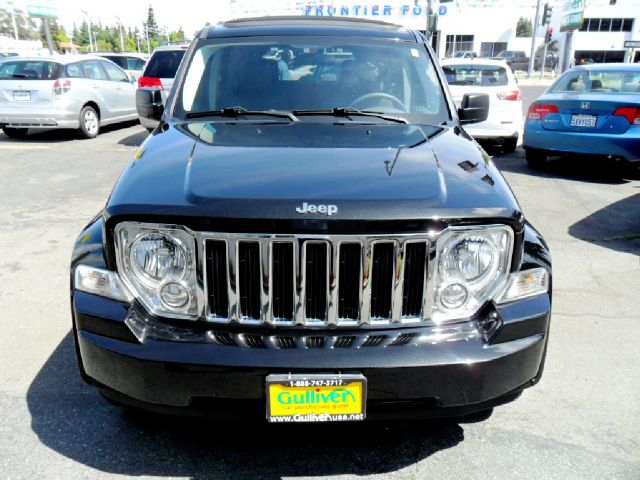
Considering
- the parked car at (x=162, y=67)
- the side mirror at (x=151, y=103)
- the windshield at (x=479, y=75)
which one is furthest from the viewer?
the parked car at (x=162, y=67)

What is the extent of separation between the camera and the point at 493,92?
9555mm

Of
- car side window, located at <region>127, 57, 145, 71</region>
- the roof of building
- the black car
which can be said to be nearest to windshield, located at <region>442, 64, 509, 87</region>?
the roof of building

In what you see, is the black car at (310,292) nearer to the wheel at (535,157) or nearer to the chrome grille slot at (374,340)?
the chrome grille slot at (374,340)

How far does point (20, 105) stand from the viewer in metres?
11.1

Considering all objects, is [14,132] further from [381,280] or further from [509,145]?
[381,280]

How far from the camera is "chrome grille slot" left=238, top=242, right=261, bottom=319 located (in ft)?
6.98

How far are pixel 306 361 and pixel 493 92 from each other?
8.52 metres

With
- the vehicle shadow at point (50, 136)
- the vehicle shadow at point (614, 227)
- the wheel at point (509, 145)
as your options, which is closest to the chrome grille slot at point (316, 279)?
the vehicle shadow at point (614, 227)

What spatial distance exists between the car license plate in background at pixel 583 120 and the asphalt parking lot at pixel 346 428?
3.58 meters

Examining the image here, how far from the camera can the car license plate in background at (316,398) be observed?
6.77ft

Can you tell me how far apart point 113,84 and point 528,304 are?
12337 mm

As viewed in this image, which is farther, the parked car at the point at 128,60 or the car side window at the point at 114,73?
the parked car at the point at 128,60

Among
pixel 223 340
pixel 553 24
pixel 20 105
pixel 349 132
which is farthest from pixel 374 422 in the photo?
pixel 553 24

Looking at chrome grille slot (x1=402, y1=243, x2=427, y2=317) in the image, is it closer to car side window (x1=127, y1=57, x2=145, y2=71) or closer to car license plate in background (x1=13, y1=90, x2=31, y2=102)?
car license plate in background (x1=13, y1=90, x2=31, y2=102)
